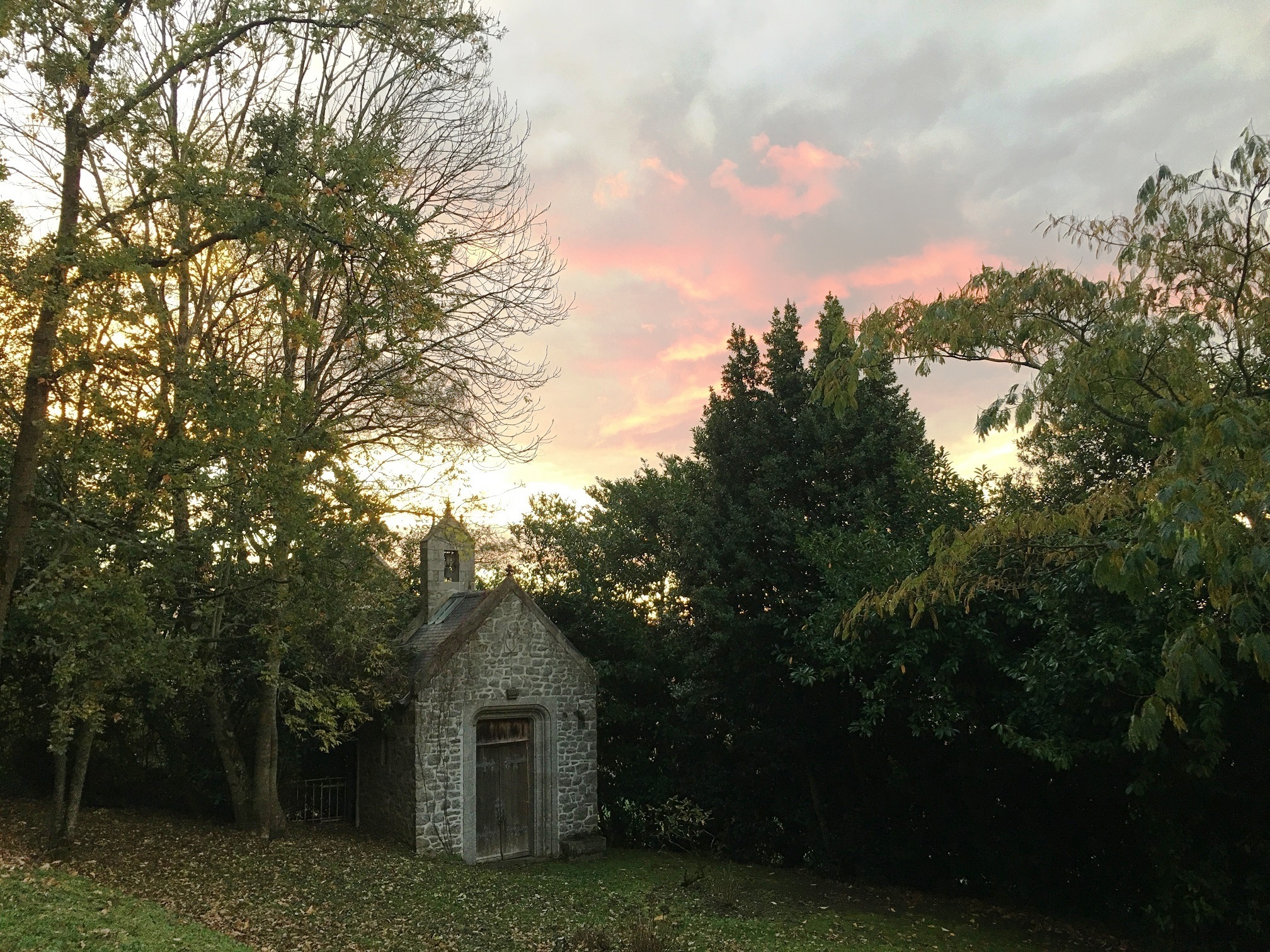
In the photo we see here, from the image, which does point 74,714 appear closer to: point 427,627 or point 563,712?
point 427,627

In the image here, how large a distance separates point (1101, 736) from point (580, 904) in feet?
22.6

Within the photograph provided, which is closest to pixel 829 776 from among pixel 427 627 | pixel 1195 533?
pixel 427 627

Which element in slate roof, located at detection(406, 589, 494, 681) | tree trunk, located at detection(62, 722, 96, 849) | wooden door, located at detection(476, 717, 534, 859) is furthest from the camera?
wooden door, located at detection(476, 717, 534, 859)

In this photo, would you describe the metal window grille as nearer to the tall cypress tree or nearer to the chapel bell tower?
the chapel bell tower

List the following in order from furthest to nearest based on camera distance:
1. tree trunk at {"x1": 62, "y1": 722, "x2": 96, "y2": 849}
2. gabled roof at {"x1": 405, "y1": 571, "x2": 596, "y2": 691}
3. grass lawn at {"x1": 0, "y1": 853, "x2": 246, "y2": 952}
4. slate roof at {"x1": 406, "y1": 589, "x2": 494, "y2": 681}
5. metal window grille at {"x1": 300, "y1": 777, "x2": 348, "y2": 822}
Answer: metal window grille at {"x1": 300, "y1": 777, "x2": 348, "y2": 822}, slate roof at {"x1": 406, "y1": 589, "x2": 494, "y2": 681}, gabled roof at {"x1": 405, "y1": 571, "x2": 596, "y2": 691}, tree trunk at {"x1": 62, "y1": 722, "x2": 96, "y2": 849}, grass lawn at {"x1": 0, "y1": 853, "x2": 246, "y2": 952}

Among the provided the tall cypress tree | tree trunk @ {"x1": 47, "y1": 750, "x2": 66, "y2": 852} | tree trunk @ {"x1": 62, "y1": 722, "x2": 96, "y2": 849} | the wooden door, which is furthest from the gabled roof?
tree trunk @ {"x1": 47, "y1": 750, "x2": 66, "y2": 852}

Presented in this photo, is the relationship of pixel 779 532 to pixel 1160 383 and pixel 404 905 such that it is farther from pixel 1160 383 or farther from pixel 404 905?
pixel 1160 383

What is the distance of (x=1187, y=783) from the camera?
1037 centimetres

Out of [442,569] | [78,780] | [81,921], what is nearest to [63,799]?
[78,780]

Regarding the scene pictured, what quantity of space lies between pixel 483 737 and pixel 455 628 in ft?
6.59

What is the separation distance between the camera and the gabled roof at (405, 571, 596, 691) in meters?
14.7

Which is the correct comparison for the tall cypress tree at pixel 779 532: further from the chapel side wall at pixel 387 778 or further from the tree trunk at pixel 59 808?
the tree trunk at pixel 59 808

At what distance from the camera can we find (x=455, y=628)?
15305mm

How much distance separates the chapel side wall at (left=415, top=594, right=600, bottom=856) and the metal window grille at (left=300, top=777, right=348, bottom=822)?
2.60m
